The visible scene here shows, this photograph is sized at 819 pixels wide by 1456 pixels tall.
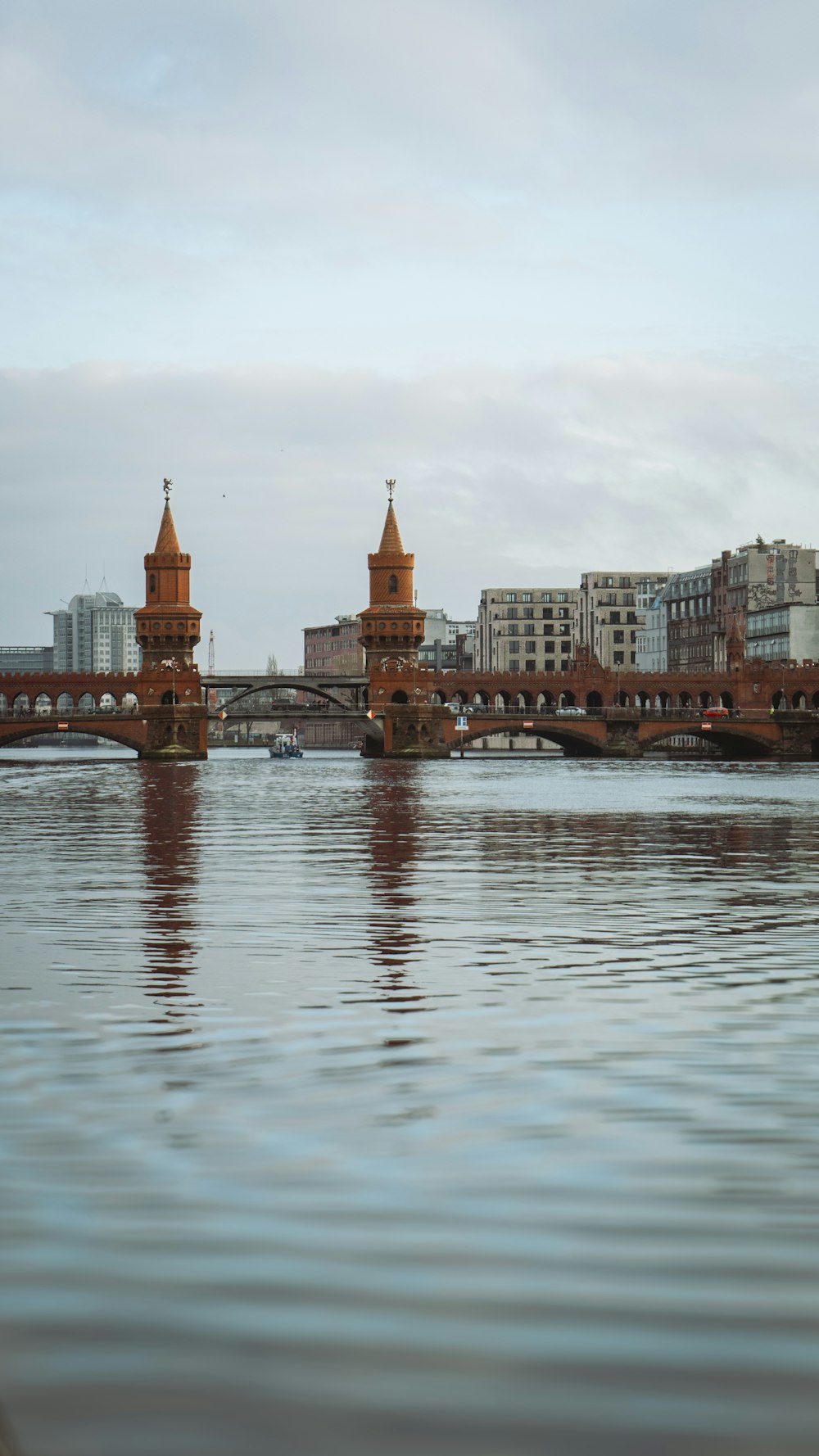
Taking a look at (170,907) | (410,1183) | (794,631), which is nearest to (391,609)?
(794,631)

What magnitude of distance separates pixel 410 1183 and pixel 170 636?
535ft

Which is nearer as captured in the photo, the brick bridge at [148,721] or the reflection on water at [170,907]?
the reflection on water at [170,907]

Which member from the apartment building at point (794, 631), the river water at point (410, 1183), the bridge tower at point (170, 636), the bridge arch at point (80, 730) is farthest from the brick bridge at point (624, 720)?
the river water at point (410, 1183)

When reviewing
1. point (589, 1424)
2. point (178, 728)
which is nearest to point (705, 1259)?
point (589, 1424)

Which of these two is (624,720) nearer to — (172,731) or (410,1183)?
(172,731)

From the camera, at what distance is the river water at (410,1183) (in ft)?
22.0

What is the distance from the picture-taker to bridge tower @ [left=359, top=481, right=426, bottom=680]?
174875 millimetres

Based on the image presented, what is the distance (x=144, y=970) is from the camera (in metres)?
18.9

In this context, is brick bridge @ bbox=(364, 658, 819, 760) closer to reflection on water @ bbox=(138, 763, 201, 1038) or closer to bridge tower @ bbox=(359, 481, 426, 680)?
bridge tower @ bbox=(359, 481, 426, 680)

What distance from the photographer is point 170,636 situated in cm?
17088

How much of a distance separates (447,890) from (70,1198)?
2053 cm

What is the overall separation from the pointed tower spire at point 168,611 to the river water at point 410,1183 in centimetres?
14637

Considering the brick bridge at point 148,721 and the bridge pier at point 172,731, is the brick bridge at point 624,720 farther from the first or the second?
the bridge pier at point 172,731

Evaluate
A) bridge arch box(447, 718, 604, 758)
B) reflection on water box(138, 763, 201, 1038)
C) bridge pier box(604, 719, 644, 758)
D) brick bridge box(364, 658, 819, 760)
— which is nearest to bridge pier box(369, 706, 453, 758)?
brick bridge box(364, 658, 819, 760)
